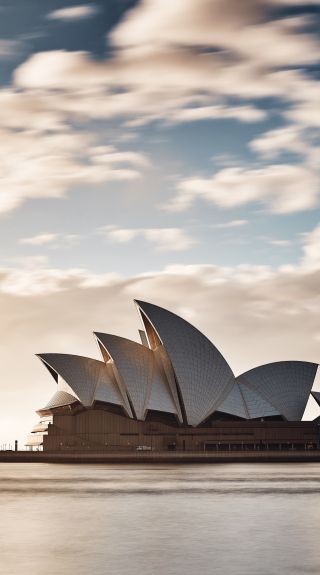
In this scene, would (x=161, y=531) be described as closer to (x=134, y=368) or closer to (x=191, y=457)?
(x=191, y=457)

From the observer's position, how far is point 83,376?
277ft

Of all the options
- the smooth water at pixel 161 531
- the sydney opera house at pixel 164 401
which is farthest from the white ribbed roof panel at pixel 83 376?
the smooth water at pixel 161 531

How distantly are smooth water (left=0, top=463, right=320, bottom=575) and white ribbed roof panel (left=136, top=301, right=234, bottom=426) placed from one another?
43.5 metres

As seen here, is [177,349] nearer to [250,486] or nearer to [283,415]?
[283,415]

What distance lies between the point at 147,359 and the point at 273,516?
5848 centimetres

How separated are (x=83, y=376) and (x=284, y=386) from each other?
21035mm

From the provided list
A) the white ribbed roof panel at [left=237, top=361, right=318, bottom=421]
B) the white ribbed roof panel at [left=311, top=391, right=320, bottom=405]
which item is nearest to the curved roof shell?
the white ribbed roof panel at [left=237, top=361, right=318, bottom=421]

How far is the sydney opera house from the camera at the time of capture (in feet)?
275

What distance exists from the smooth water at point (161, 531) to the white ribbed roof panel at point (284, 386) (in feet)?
168

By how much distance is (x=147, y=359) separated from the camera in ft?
277

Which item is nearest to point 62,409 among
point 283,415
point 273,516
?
point 283,415

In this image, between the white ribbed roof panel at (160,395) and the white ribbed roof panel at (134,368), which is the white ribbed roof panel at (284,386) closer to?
the white ribbed roof panel at (160,395)

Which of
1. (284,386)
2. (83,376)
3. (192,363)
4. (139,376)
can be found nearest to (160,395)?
(139,376)

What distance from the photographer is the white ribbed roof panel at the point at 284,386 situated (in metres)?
89.9
